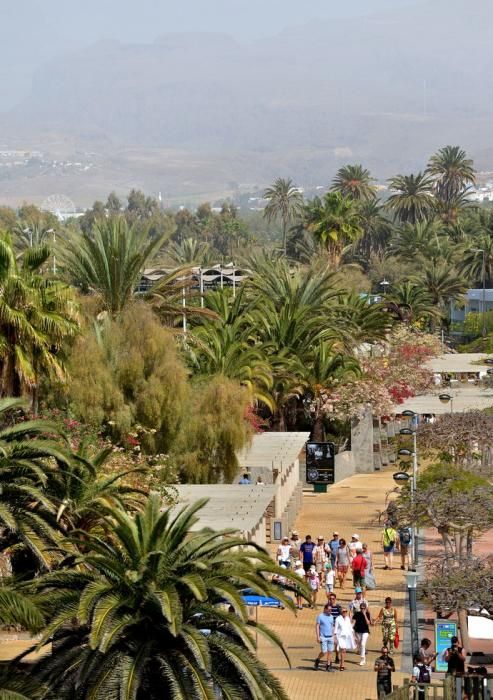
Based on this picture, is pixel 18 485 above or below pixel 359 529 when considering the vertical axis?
above

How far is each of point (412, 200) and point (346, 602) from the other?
120 meters

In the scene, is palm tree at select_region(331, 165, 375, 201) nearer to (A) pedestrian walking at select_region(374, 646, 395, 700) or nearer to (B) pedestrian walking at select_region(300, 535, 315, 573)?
(B) pedestrian walking at select_region(300, 535, 315, 573)

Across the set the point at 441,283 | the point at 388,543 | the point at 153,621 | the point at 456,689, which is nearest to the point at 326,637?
the point at 456,689

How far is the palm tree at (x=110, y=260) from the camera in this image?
42656 mm

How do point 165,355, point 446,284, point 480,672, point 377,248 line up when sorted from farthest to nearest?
point 377,248, point 446,284, point 165,355, point 480,672

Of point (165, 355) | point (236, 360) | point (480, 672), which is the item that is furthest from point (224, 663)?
point (236, 360)

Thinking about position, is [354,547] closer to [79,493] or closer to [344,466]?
[79,493]

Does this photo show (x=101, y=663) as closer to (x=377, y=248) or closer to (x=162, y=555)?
(x=162, y=555)

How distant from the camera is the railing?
67.1ft

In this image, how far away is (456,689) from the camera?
20703 mm

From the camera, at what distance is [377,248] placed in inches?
6176

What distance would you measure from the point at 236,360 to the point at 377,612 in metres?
19.8

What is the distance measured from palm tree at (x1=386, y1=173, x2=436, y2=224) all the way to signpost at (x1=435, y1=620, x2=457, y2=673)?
407 ft

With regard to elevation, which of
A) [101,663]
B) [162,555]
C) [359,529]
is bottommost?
[359,529]
